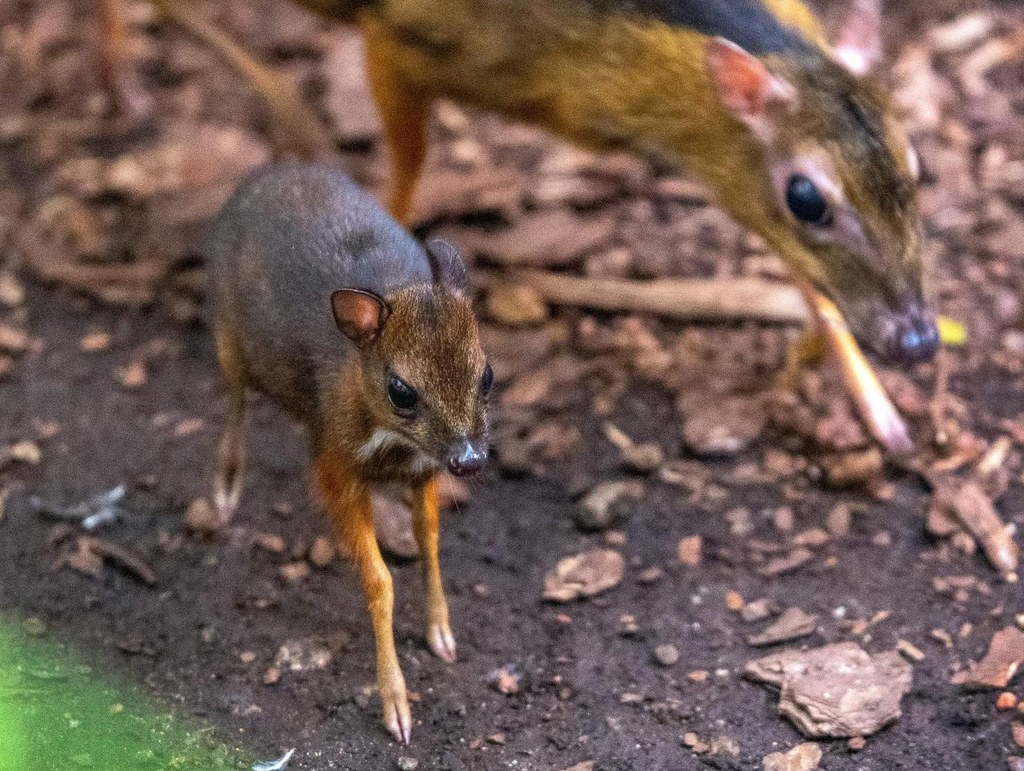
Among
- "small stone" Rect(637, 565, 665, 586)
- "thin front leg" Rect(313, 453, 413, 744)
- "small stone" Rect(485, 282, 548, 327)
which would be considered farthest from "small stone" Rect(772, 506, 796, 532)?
"thin front leg" Rect(313, 453, 413, 744)

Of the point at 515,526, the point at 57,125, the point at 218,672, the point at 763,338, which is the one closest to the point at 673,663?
the point at 515,526

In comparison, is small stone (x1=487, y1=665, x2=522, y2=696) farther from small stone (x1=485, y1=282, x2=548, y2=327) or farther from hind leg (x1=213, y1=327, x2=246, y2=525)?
small stone (x1=485, y1=282, x2=548, y2=327)

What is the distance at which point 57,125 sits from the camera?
6711mm

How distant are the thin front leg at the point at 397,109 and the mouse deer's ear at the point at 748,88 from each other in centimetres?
133

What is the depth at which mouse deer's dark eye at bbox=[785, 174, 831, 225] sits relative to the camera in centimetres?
473

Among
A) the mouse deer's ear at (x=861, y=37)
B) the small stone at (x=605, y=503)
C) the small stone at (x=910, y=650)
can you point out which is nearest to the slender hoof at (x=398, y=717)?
the small stone at (x=605, y=503)

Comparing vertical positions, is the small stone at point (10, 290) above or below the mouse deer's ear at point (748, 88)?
below

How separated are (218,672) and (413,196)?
257 centimetres

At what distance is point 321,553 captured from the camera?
15.1 feet

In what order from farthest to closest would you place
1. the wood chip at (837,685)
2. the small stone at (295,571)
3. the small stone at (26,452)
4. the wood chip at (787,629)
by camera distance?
the small stone at (26,452) < the small stone at (295,571) < the wood chip at (787,629) < the wood chip at (837,685)

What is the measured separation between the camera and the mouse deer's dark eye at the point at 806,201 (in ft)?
15.5

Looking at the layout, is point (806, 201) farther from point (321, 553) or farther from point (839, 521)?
point (321, 553)

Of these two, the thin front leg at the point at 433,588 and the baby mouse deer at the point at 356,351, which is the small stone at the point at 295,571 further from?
the thin front leg at the point at 433,588

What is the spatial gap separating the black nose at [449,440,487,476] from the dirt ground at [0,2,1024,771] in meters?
0.88
